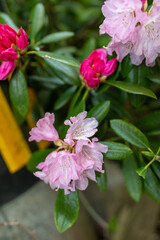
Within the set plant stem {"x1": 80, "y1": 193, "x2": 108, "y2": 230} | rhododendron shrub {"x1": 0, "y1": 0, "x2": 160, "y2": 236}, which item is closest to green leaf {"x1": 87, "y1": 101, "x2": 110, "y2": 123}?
rhododendron shrub {"x1": 0, "y1": 0, "x2": 160, "y2": 236}

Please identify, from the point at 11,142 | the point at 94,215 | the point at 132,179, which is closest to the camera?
the point at 132,179

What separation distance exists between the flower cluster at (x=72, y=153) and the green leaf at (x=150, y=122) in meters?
0.36

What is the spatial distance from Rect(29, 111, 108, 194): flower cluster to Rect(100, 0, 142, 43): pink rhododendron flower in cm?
24

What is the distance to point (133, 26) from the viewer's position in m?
0.77

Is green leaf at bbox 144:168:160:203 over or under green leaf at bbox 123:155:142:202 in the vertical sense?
over

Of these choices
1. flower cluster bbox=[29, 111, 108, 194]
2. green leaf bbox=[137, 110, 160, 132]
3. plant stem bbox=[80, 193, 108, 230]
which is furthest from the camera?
plant stem bbox=[80, 193, 108, 230]

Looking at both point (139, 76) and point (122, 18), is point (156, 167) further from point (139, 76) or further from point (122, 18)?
point (122, 18)

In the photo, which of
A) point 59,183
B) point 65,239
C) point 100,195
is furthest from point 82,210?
point 59,183

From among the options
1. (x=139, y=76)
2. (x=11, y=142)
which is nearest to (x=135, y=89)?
→ (x=139, y=76)

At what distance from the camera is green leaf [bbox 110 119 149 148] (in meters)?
0.90

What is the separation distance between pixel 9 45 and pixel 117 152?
0.47 m

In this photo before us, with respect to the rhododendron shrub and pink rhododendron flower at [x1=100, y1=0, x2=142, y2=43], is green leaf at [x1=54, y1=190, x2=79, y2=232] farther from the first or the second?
pink rhododendron flower at [x1=100, y1=0, x2=142, y2=43]

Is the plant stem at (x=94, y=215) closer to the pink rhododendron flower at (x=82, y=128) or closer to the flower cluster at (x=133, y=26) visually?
the pink rhododendron flower at (x=82, y=128)

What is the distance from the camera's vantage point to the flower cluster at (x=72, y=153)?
2.49 ft
